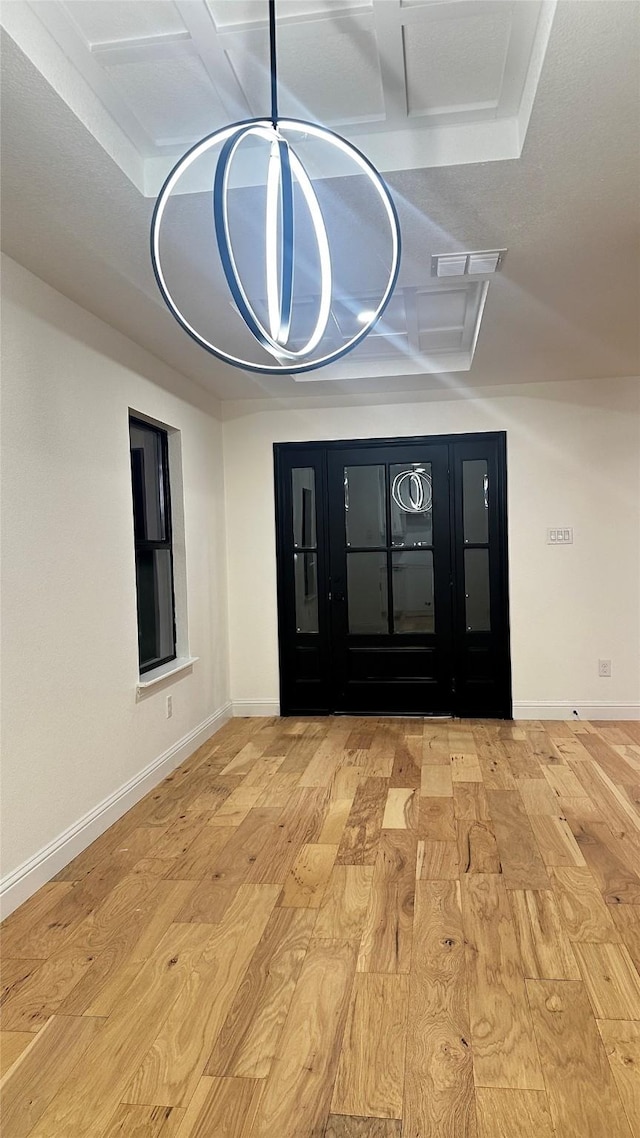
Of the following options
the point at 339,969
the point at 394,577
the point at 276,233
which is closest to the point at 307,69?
the point at 276,233

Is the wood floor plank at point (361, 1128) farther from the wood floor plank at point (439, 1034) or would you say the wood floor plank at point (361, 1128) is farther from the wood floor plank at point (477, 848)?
the wood floor plank at point (477, 848)

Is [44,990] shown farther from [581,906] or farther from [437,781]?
[437,781]

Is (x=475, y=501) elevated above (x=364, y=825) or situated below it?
above

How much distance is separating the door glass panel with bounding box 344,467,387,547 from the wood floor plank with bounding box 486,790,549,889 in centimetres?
234

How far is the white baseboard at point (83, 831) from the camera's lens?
2766mm

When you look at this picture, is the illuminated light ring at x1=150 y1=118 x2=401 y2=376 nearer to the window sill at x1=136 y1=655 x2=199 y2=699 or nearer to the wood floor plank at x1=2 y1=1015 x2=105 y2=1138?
the wood floor plank at x1=2 y1=1015 x2=105 y2=1138

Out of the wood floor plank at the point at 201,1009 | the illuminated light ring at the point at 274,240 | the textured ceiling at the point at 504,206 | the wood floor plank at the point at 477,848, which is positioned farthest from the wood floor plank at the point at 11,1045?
the textured ceiling at the point at 504,206

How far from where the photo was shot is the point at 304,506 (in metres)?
5.76

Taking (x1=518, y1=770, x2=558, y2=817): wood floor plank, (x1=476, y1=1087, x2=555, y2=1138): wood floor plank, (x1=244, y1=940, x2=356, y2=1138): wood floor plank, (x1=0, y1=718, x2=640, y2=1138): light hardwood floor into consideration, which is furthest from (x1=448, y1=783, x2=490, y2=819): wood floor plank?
(x1=476, y1=1087, x2=555, y2=1138): wood floor plank

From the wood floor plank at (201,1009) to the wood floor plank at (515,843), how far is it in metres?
0.93

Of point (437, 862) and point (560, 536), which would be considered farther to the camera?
point (560, 536)

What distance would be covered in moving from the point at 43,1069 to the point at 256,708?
3.92 metres

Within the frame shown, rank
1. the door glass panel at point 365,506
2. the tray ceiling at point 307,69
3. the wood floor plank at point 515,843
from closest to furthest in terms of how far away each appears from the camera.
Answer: the tray ceiling at point 307,69 < the wood floor plank at point 515,843 < the door glass panel at point 365,506

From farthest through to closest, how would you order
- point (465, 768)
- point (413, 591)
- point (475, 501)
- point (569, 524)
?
1. point (413, 591)
2. point (475, 501)
3. point (569, 524)
4. point (465, 768)
